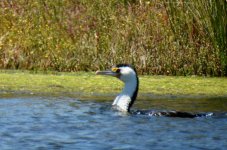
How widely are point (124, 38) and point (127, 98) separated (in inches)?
252

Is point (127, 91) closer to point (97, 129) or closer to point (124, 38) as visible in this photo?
point (97, 129)

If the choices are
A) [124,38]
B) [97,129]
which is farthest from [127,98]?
[124,38]

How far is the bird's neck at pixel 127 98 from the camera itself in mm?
13102

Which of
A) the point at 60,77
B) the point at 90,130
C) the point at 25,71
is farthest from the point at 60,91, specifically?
the point at 90,130

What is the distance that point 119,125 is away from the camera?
1139cm

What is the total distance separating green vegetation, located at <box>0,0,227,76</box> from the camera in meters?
18.8

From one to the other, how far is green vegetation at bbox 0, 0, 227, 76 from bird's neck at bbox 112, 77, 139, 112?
5.27 meters

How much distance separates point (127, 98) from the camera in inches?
524

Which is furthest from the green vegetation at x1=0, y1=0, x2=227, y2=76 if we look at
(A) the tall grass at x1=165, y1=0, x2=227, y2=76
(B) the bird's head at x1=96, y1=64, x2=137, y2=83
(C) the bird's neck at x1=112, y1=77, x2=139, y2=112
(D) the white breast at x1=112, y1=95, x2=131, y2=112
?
(D) the white breast at x1=112, y1=95, x2=131, y2=112

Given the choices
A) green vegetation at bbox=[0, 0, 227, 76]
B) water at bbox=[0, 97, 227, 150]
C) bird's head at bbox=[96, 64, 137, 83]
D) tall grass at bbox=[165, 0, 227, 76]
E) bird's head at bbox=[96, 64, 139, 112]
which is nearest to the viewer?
water at bbox=[0, 97, 227, 150]

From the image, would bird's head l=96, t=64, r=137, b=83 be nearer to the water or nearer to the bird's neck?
the bird's neck

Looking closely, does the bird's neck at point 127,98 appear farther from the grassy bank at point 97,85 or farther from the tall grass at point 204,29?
the tall grass at point 204,29

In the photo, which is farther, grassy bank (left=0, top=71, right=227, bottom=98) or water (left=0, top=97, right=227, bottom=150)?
grassy bank (left=0, top=71, right=227, bottom=98)

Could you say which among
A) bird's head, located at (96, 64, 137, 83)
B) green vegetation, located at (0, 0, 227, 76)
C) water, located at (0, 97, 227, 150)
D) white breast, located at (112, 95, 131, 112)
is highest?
green vegetation, located at (0, 0, 227, 76)
